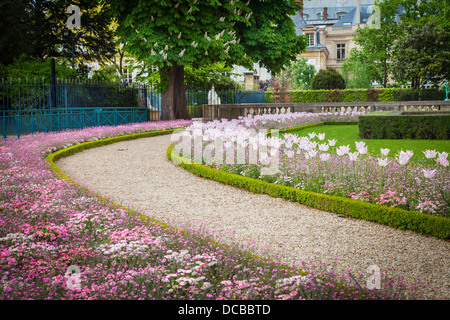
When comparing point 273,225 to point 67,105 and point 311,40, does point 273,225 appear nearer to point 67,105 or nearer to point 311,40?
point 67,105

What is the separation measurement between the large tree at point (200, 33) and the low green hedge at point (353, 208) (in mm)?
10603

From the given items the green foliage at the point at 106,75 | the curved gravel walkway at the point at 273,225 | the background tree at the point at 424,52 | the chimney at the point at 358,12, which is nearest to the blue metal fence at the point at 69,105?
the green foliage at the point at 106,75

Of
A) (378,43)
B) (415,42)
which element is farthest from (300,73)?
(415,42)

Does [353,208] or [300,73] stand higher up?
[300,73]

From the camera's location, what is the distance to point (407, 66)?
31.0 m

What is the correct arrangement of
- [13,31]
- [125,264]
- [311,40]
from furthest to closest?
[311,40], [13,31], [125,264]

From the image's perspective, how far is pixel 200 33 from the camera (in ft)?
59.4

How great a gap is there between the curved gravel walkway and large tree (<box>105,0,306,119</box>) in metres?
9.31

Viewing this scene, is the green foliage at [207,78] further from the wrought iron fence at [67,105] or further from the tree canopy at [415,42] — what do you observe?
the tree canopy at [415,42]

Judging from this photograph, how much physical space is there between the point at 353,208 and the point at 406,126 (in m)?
8.28

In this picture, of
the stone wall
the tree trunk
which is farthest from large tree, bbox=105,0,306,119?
the stone wall

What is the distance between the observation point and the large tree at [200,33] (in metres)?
17.1
